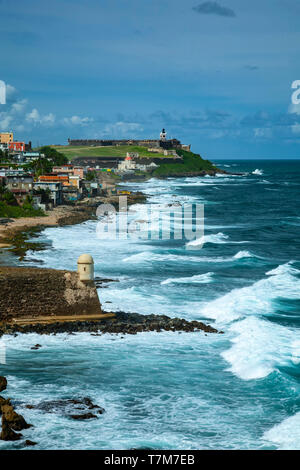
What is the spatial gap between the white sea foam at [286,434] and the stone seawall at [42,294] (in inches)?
440

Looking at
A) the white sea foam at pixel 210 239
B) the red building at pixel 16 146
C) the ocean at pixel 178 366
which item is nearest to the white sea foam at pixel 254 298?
the ocean at pixel 178 366

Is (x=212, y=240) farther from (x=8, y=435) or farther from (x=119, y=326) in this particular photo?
(x=8, y=435)

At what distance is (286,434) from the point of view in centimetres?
1834

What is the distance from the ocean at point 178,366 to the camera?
18.3m

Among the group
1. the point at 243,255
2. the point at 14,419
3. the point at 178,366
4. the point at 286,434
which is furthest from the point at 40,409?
the point at 243,255

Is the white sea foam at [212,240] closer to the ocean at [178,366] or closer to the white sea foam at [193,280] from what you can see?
the ocean at [178,366]

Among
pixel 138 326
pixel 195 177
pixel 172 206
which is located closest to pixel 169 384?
pixel 138 326

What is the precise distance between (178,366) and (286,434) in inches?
238

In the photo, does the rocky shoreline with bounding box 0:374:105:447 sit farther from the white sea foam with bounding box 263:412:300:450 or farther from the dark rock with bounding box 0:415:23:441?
the white sea foam with bounding box 263:412:300:450

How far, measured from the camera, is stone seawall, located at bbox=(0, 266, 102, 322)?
2684 cm

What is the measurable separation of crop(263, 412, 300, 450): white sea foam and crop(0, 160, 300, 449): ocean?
29 millimetres

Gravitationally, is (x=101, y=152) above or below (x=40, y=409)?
above

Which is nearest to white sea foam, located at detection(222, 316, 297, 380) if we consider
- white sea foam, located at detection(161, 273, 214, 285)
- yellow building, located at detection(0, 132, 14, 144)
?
white sea foam, located at detection(161, 273, 214, 285)

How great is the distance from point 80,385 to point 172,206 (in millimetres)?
66603
